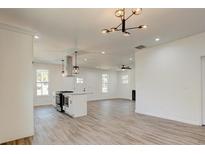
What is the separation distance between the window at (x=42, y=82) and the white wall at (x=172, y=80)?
6.19m

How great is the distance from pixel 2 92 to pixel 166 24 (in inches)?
166


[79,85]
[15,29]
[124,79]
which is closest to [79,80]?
[79,85]

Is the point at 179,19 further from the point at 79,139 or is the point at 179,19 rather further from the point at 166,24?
the point at 79,139

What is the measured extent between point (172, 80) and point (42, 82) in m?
7.80

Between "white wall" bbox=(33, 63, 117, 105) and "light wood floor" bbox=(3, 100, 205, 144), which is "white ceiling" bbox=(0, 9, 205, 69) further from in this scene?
"white wall" bbox=(33, 63, 117, 105)

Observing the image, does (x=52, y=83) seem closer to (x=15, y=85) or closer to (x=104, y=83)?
(x=104, y=83)

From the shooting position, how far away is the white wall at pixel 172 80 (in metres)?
4.86

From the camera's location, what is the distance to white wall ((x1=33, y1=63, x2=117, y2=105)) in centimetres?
999

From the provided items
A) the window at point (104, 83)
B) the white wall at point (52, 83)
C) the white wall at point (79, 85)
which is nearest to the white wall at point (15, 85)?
the white wall at point (79, 85)

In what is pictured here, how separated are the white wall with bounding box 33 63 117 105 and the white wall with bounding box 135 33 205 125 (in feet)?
16.1

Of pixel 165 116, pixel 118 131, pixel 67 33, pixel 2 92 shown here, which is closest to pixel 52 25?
pixel 67 33

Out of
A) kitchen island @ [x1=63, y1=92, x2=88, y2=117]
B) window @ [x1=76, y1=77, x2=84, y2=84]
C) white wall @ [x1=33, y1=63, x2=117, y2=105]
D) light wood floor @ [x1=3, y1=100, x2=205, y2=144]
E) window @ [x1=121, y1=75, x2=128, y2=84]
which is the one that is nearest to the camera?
light wood floor @ [x1=3, y1=100, x2=205, y2=144]

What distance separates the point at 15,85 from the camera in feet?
12.2

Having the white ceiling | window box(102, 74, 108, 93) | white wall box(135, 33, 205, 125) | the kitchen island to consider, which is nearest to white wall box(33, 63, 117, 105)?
window box(102, 74, 108, 93)
